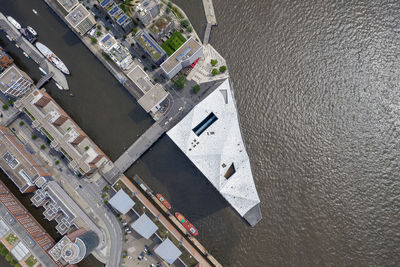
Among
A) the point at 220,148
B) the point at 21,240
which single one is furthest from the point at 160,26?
the point at 21,240

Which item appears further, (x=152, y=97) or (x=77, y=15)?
(x=77, y=15)

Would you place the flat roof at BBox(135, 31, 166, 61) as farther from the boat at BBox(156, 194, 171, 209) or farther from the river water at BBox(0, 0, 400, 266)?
the boat at BBox(156, 194, 171, 209)

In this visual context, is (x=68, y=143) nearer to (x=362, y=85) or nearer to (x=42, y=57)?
(x=42, y=57)

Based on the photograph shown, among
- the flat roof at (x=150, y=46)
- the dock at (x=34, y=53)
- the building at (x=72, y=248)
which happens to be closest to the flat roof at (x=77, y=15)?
the dock at (x=34, y=53)

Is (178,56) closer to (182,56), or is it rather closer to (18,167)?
(182,56)

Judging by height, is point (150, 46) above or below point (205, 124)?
above

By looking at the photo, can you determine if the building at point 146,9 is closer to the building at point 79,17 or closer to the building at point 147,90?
the building at point 79,17
